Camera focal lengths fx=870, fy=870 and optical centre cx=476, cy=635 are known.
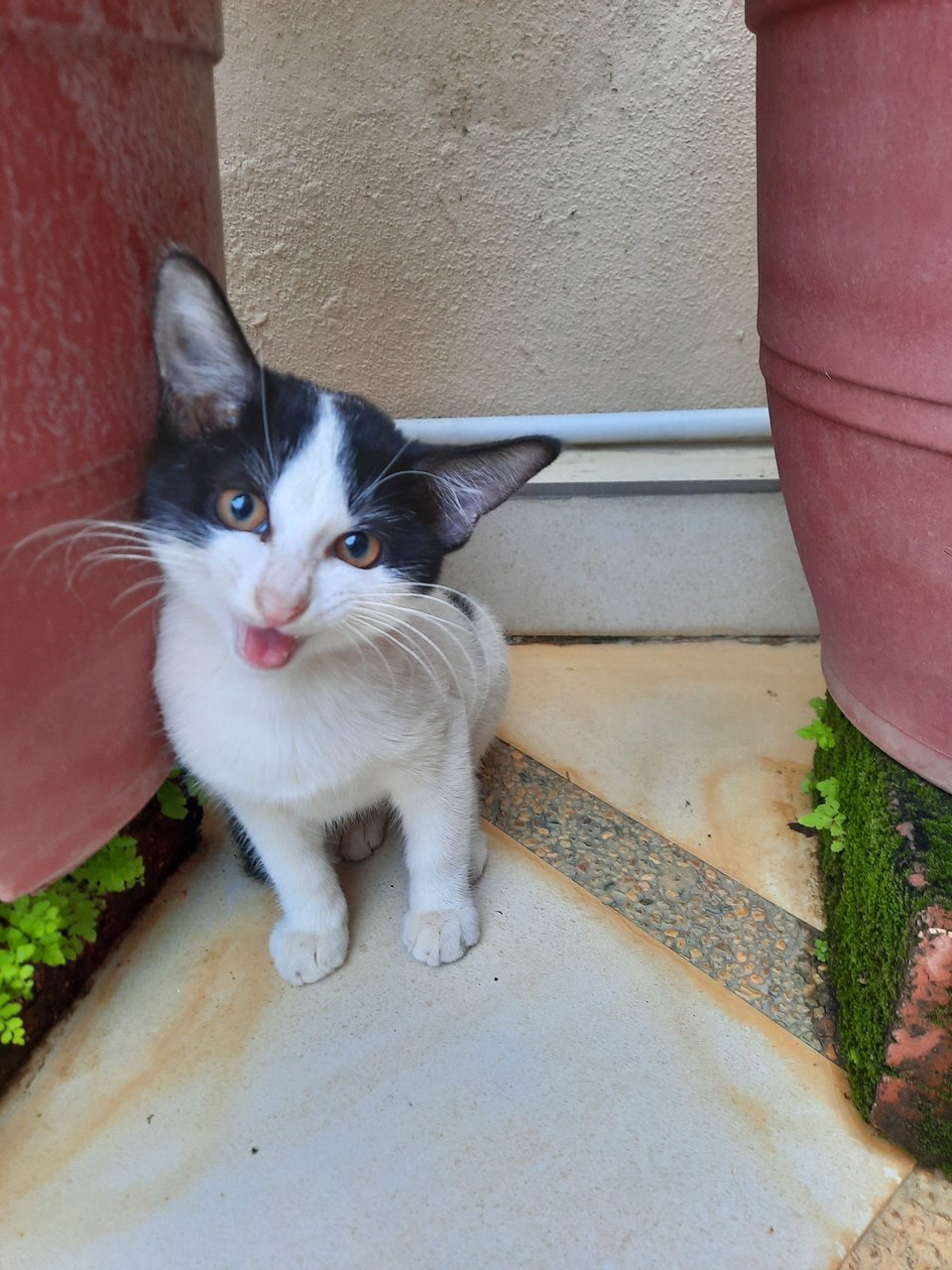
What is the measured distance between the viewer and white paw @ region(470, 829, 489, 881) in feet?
3.65

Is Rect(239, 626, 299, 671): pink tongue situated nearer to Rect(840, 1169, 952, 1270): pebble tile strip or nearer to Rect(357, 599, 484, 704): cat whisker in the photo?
Rect(357, 599, 484, 704): cat whisker

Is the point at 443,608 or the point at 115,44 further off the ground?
the point at 115,44

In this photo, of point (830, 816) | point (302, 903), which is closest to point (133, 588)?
point (302, 903)

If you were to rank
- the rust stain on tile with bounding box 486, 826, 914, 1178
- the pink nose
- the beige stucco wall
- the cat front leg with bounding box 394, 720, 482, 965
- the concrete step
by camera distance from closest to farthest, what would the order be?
the pink nose
the rust stain on tile with bounding box 486, 826, 914, 1178
the cat front leg with bounding box 394, 720, 482, 965
the beige stucco wall
the concrete step

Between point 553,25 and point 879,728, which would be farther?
point 553,25

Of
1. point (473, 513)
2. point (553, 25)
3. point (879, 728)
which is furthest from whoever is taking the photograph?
point (553, 25)

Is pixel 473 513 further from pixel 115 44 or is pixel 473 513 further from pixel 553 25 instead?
pixel 553 25

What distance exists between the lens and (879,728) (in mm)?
951

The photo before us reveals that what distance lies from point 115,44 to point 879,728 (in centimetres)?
93

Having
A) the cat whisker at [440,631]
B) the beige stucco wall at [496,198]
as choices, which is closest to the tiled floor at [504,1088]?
the cat whisker at [440,631]

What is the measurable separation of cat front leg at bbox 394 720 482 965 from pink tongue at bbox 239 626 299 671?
302mm

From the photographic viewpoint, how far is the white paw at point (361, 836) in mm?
1157

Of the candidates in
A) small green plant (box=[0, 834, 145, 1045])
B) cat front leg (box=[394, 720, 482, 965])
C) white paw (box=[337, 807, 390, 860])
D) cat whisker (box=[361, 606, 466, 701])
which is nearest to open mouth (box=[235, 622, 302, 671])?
cat whisker (box=[361, 606, 466, 701])

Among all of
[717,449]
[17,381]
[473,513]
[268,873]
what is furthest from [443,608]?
[717,449]
